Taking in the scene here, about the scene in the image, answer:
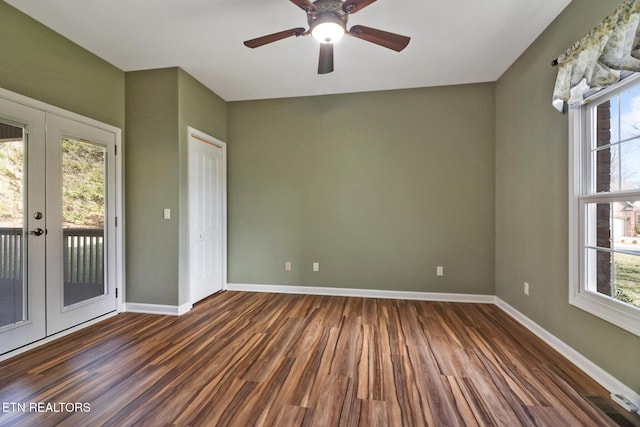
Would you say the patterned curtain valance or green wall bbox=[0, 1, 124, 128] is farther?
green wall bbox=[0, 1, 124, 128]

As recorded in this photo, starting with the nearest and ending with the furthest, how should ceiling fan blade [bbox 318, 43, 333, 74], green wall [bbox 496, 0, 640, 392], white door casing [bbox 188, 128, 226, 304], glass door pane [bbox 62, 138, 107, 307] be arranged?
green wall [bbox 496, 0, 640, 392] → ceiling fan blade [bbox 318, 43, 333, 74] → glass door pane [bbox 62, 138, 107, 307] → white door casing [bbox 188, 128, 226, 304]

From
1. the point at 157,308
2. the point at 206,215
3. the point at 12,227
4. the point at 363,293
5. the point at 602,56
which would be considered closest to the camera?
the point at 602,56

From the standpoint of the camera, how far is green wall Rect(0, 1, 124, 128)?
2211 millimetres

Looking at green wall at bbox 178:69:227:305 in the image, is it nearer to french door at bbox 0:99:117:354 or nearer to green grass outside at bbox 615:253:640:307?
french door at bbox 0:99:117:354

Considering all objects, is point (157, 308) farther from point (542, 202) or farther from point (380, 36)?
point (542, 202)

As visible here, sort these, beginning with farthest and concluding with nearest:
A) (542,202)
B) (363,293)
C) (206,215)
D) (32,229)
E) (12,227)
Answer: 1. (363,293)
2. (206,215)
3. (542,202)
4. (32,229)
5. (12,227)

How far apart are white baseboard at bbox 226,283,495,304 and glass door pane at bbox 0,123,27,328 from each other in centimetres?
219

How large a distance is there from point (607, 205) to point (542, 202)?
611mm

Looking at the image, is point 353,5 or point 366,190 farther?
point 366,190

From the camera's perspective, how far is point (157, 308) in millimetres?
3166

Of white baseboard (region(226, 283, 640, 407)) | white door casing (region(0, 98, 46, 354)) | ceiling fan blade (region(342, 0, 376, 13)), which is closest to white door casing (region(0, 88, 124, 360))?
white door casing (region(0, 98, 46, 354))

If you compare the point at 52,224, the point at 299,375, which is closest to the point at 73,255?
the point at 52,224

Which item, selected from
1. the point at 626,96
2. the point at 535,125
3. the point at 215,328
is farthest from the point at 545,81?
the point at 215,328

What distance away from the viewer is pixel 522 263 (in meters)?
2.92
